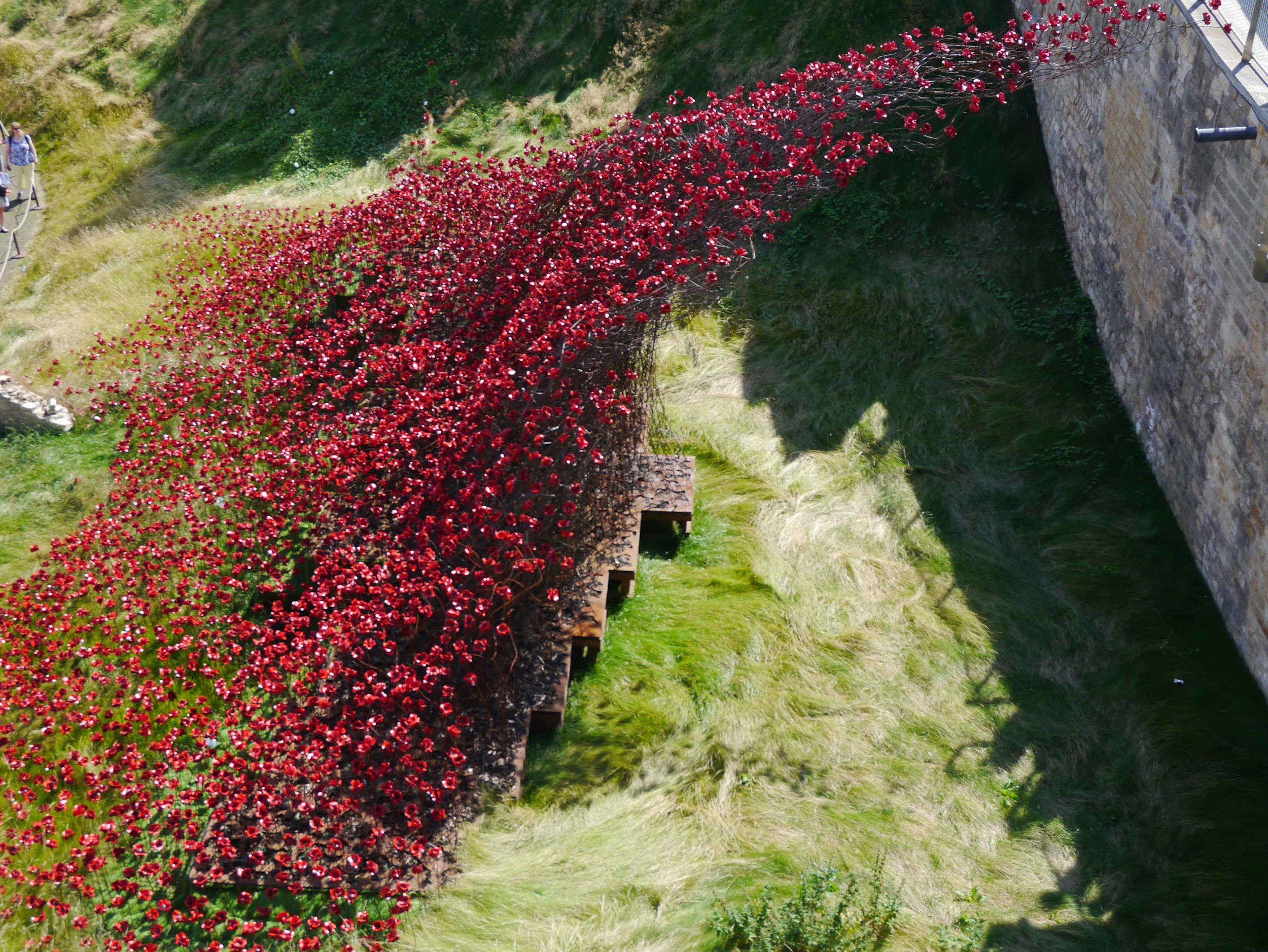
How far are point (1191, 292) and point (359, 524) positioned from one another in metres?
5.74

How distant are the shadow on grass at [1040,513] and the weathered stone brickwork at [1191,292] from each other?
32 centimetres

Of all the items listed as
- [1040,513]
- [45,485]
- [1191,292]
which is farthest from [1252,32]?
[45,485]

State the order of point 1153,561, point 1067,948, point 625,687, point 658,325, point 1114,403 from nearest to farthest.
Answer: point 1067,948, point 625,687, point 1153,561, point 658,325, point 1114,403

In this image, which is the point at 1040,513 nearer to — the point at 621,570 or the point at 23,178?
the point at 621,570

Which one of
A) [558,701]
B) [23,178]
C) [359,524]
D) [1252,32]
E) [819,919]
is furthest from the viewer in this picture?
[23,178]

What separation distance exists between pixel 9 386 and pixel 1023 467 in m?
8.53

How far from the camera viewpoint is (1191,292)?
6.78m

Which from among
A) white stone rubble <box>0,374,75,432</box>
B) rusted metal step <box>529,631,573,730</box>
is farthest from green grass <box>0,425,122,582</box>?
rusted metal step <box>529,631,573,730</box>

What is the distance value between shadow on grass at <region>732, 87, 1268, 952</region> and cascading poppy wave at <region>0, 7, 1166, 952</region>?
0.97 meters

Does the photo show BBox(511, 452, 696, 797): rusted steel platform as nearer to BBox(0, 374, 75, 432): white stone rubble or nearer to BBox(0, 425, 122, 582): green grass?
BBox(0, 425, 122, 582): green grass

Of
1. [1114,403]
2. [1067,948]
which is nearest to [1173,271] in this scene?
[1114,403]

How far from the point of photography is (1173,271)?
7.03 metres

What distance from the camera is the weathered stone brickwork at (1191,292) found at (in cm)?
602

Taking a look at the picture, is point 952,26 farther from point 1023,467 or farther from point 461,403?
point 461,403
